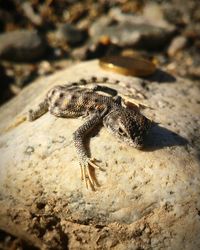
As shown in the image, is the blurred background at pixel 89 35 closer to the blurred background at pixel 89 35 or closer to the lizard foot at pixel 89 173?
the blurred background at pixel 89 35

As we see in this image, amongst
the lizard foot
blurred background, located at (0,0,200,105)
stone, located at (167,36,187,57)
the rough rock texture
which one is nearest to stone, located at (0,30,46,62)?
blurred background, located at (0,0,200,105)

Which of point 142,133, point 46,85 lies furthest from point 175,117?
point 46,85

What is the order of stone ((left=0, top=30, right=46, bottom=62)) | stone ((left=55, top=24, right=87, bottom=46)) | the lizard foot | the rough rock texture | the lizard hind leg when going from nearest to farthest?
the rough rock texture → the lizard foot → the lizard hind leg → stone ((left=0, top=30, right=46, bottom=62)) → stone ((left=55, top=24, right=87, bottom=46))

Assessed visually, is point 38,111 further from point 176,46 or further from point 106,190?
point 176,46

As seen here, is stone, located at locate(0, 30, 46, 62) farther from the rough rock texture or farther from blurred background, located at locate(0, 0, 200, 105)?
the rough rock texture

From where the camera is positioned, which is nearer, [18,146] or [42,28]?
[18,146]

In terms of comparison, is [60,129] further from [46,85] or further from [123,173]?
[46,85]

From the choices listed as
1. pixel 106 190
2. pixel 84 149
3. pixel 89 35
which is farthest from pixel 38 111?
pixel 89 35
